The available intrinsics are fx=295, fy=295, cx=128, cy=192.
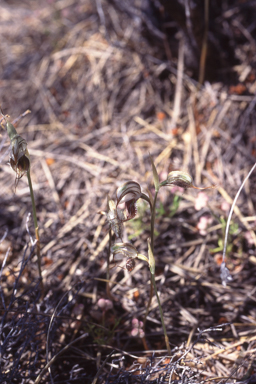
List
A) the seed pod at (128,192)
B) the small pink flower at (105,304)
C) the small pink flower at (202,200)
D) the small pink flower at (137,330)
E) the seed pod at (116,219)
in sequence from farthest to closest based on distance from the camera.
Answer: the small pink flower at (202,200), the small pink flower at (105,304), the small pink flower at (137,330), the seed pod at (116,219), the seed pod at (128,192)

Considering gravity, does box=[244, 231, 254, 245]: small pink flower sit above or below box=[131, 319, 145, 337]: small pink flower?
above

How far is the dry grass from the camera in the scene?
1733 millimetres

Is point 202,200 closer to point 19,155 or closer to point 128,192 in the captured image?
point 128,192

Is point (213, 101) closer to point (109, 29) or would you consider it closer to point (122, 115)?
point (122, 115)

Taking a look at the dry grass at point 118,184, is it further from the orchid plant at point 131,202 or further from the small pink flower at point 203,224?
the orchid plant at point 131,202

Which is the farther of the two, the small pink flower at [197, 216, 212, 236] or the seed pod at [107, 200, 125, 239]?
the small pink flower at [197, 216, 212, 236]

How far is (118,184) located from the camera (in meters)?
2.49

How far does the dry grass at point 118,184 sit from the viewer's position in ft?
5.69

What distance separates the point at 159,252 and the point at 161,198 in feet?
1.57

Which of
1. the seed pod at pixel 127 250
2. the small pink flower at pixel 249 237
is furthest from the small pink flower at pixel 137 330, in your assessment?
the small pink flower at pixel 249 237

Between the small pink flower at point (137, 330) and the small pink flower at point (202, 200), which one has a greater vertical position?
the small pink flower at point (202, 200)

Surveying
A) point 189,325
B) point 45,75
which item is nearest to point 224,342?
point 189,325

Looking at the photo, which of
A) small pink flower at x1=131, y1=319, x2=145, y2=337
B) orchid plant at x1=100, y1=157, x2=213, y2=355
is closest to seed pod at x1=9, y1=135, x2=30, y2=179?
orchid plant at x1=100, y1=157, x2=213, y2=355

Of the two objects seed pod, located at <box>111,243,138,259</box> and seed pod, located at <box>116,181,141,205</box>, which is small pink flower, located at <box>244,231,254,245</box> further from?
seed pod, located at <box>116,181,141,205</box>
